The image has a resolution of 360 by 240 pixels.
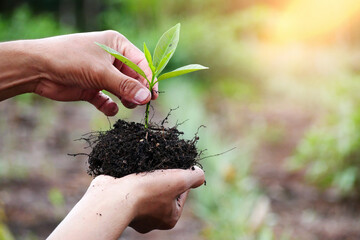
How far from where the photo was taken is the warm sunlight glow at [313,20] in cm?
1605

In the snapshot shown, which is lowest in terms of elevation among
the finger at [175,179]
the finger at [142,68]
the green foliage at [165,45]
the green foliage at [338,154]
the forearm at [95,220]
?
the green foliage at [338,154]

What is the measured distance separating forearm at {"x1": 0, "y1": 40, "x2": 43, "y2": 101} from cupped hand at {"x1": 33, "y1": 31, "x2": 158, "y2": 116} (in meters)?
0.02

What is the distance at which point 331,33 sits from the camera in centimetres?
1700

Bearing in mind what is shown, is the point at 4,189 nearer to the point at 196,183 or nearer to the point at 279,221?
the point at 279,221


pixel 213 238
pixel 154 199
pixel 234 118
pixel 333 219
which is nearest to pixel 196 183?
pixel 154 199

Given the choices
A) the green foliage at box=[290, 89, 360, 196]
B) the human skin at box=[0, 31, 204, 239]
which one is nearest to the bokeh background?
the green foliage at box=[290, 89, 360, 196]

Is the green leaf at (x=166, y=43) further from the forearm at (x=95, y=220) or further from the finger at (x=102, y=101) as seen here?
the forearm at (x=95, y=220)

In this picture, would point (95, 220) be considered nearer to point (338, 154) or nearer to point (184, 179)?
point (184, 179)

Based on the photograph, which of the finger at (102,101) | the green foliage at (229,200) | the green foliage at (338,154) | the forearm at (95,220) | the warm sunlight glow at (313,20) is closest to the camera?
the forearm at (95,220)

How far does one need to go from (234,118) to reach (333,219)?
3.02 m

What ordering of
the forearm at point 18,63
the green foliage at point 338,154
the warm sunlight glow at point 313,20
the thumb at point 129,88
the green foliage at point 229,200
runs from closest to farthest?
the thumb at point 129,88 < the forearm at point 18,63 < the green foliage at point 229,200 < the green foliage at point 338,154 < the warm sunlight glow at point 313,20

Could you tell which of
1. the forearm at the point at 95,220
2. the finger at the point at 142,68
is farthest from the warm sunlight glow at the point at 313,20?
the forearm at the point at 95,220

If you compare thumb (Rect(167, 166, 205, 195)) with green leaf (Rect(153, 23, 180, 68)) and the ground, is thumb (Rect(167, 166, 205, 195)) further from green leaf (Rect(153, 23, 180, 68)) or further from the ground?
the ground

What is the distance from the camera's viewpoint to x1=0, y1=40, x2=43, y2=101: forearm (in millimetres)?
1587
